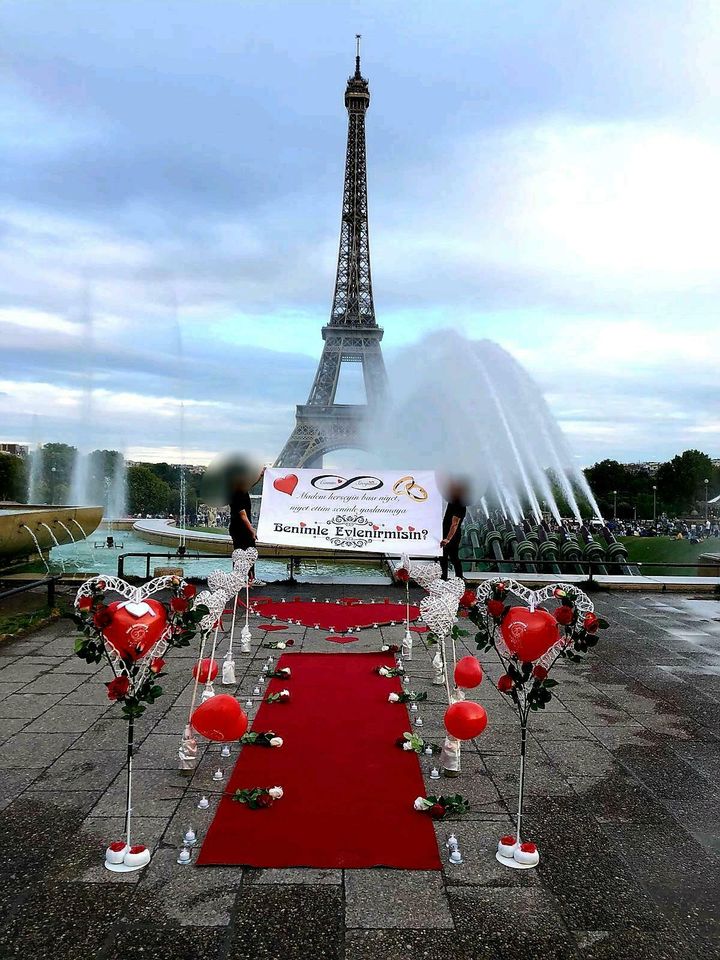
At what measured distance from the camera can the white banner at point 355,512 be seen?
51.4 ft

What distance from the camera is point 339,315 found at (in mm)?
60562

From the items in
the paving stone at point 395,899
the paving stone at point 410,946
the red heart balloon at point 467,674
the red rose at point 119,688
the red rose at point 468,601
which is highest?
the red rose at point 468,601

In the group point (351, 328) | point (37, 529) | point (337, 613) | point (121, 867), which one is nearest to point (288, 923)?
point (121, 867)

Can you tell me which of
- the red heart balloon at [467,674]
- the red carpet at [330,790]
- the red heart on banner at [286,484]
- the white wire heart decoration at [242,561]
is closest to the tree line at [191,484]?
the red heart on banner at [286,484]

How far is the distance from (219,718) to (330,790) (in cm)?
133

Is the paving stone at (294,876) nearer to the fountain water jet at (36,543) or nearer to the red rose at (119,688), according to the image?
the red rose at (119,688)

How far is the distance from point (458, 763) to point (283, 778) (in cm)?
169

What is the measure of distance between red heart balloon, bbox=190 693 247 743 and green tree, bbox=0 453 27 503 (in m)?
61.2

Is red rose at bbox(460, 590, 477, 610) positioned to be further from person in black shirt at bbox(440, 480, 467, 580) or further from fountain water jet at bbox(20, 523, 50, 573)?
fountain water jet at bbox(20, 523, 50, 573)

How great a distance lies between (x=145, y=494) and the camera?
66.2 metres

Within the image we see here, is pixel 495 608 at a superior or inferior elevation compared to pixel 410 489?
inferior

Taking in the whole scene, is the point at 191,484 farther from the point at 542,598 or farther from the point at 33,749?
the point at 542,598

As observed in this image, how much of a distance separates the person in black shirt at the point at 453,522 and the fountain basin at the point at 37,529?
11467mm

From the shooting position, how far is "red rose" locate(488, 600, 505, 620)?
5.45 m
